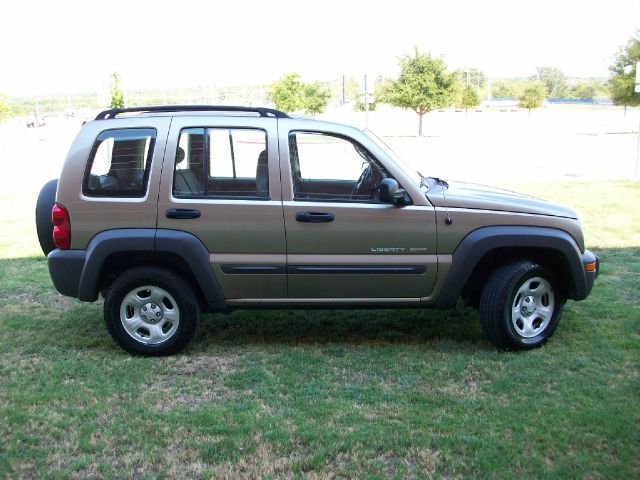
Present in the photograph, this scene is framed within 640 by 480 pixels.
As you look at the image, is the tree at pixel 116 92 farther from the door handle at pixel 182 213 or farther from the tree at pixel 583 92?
the tree at pixel 583 92

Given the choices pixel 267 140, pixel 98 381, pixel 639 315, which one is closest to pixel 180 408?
pixel 98 381

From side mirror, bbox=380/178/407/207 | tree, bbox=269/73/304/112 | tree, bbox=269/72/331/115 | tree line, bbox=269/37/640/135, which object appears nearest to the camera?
side mirror, bbox=380/178/407/207

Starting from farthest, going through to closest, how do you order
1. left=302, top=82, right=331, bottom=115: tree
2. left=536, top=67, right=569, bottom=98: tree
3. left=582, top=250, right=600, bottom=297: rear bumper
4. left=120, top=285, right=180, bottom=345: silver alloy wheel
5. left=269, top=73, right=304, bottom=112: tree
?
1. left=536, top=67, right=569, bottom=98: tree
2. left=302, top=82, right=331, bottom=115: tree
3. left=269, top=73, right=304, bottom=112: tree
4. left=582, top=250, right=600, bottom=297: rear bumper
5. left=120, top=285, right=180, bottom=345: silver alloy wheel

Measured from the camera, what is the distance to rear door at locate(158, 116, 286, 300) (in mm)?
5301

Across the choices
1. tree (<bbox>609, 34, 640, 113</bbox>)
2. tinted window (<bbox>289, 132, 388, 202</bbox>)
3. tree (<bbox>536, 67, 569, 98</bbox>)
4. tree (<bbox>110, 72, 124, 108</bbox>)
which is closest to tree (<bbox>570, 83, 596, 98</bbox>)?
tree (<bbox>536, 67, 569, 98</bbox>)

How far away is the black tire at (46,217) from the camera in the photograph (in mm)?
5715

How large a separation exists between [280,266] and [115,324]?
50.3 inches

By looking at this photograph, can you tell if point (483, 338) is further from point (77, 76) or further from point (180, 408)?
point (77, 76)

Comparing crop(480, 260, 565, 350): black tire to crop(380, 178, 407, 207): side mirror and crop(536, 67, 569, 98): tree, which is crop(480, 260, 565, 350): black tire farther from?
crop(536, 67, 569, 98): tree

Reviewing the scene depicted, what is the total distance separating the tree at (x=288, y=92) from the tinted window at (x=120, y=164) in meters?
49.7

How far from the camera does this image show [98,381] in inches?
197

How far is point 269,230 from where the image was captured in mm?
5312

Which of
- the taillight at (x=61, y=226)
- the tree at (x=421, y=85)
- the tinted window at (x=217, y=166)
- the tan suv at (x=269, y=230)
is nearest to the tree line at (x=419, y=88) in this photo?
the tree at (x=421, y=85)

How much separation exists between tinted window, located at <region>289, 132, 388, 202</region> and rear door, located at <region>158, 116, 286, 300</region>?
185 millimetres
